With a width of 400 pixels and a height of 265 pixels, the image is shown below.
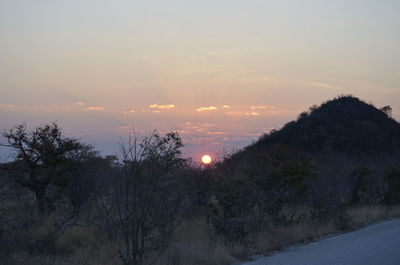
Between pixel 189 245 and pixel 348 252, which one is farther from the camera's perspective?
pixel 189 245

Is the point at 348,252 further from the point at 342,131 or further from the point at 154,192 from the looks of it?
the point at 342,131

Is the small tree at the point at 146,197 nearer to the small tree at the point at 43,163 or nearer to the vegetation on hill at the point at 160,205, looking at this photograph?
the vegetation on hill at the point at 160,205

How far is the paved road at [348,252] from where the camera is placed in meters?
11.2

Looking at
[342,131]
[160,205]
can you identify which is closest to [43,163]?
[160,205]

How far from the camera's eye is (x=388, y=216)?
73.2 ft

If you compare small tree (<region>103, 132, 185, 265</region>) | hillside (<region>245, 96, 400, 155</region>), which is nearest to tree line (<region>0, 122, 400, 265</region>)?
small tree (<region>103, 132, 185, 265</region>)

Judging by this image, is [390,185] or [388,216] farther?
[390,185]

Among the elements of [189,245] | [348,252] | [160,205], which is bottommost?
[348,252]

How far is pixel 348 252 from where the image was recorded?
40.8 feet

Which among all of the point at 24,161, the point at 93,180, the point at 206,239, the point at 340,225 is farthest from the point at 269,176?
the point at 24,161

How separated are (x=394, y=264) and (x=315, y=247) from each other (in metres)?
3.24

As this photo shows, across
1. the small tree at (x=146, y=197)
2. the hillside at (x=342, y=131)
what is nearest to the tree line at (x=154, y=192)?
the small tree at (x=146, y=197)

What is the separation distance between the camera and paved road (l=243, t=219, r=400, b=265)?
11.2m

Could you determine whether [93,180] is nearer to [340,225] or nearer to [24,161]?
[24,161]
